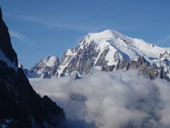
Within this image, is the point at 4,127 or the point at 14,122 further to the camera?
the point at 14,122

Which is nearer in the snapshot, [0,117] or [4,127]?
[4,127]

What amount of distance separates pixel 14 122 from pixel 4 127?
18.7 metres

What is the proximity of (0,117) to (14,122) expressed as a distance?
7.65 m

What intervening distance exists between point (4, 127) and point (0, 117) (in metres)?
19.0

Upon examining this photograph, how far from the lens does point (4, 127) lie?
174125mm

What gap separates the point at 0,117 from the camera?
192m

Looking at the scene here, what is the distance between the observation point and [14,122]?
632 feet
